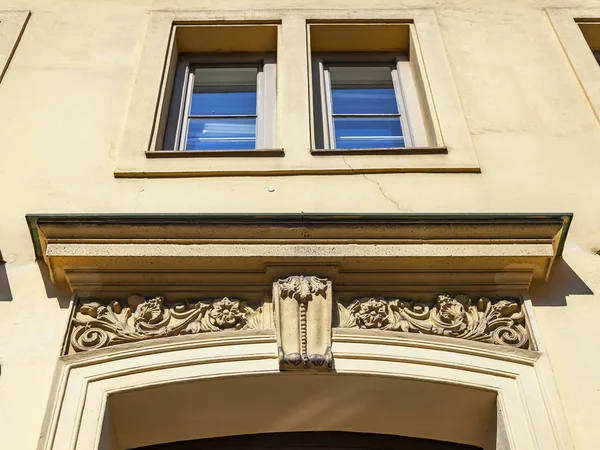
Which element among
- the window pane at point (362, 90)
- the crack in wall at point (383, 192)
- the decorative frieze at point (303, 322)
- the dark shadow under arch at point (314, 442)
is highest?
the window pane at point (362, 90)

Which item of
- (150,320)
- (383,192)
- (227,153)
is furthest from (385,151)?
(150,320)

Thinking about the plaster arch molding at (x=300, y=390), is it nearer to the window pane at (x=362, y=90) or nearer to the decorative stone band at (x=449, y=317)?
the decorative stone band at (x=449, y=317)

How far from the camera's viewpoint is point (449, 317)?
3.87 metres

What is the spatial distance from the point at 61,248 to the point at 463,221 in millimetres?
2165

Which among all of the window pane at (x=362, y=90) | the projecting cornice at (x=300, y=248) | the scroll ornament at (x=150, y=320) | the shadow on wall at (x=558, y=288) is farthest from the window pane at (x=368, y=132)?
the scroll ornament at (x=150, y=320)

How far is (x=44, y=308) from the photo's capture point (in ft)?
12.7

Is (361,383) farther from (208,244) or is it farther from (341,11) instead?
(341,11)

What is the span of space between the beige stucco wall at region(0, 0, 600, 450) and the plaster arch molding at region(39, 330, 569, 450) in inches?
8.5

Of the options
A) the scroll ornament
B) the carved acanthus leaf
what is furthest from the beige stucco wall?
the carved acanthus leaf

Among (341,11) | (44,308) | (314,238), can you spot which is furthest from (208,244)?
(341,11)

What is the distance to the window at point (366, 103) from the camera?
17.8 ft

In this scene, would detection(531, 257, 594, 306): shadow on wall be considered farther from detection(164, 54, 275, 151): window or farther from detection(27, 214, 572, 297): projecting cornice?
detection(164, 54, 275, 151): window

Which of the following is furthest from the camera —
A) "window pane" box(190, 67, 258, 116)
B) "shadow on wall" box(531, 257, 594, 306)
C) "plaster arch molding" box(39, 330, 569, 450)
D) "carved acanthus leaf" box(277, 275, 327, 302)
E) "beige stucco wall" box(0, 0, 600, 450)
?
"window pane" box(190, 67, 258, 116)

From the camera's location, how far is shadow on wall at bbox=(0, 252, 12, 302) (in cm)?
392
